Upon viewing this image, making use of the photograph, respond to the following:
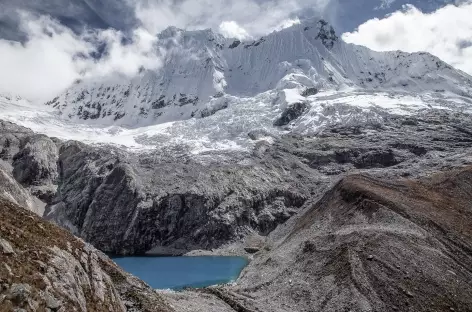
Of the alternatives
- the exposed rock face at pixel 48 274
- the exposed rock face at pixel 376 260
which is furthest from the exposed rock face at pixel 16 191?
the exposed rock face at pixel 48 274

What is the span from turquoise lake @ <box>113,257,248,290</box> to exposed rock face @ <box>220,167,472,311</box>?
39.3ft

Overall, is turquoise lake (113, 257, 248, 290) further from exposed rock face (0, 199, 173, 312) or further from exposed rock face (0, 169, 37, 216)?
exposed rock face (0, 199, 173, 312)

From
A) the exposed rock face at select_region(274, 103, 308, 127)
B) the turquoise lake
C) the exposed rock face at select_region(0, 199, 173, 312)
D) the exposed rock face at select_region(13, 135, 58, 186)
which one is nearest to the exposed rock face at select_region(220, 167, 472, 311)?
the turquoise lake

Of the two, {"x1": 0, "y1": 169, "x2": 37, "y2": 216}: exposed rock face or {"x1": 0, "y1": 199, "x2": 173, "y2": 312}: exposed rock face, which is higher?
{"x1": 0, "y1": 169, "x2": 37, "y2": 216}: exposed rock face

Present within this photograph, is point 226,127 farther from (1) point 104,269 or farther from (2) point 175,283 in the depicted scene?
(1) point 104,269

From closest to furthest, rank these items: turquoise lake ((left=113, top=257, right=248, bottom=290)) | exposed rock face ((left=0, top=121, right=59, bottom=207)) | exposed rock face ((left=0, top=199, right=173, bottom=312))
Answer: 1. exposed rock face ((left=0, top=199, right=173, bottom=312))
2. turquoise lake ((left=113, top=257, right=248, bottom=290))
3. exposed rock face ((left=0, top=121, right=59, bottom=207))

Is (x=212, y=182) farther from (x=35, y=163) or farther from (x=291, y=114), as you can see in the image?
(x=291, y=114)

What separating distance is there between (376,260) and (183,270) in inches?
1861

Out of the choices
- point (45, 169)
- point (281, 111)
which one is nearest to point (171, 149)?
point (45, 169)

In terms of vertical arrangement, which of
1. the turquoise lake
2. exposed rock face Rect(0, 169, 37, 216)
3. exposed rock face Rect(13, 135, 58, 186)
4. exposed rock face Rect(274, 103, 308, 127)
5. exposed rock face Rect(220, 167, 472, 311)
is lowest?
the turquoise lake

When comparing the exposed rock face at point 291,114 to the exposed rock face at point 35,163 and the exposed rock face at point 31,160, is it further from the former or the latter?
the exposed rock face at point 35,163

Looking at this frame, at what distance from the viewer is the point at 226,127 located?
18650 centimetres

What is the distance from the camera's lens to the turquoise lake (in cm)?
7456

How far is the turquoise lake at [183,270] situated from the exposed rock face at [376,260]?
39.3ft
